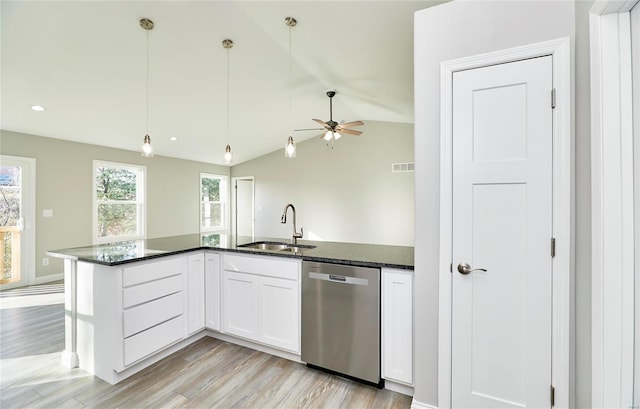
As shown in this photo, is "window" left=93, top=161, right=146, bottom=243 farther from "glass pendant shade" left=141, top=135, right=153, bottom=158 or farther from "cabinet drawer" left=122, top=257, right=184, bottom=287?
"cabinet drawer" left=122, top=257, right=184, bottom=287

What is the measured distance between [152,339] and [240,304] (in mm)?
711

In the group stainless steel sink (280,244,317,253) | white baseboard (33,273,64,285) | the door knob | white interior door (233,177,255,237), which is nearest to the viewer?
the door knob

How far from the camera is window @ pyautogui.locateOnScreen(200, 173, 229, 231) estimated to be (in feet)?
24.3

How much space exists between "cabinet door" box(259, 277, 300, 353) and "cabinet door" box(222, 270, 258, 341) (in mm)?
85

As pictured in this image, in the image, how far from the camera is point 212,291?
2.78m

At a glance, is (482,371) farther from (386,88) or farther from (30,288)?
(30,288)

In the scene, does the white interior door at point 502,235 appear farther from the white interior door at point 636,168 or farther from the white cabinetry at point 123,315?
the white cabinetry at point 123,315

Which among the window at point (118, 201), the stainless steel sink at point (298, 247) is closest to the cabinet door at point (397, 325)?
the stainless steel sink at point (298, 247)

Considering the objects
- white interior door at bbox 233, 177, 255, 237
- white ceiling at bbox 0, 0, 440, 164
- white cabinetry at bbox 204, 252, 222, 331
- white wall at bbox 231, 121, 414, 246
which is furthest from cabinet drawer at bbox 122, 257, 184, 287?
white interior door at bbox 233, 177, 255, 237

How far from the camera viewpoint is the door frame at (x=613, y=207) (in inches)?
46.4

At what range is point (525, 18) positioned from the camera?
1555 mm

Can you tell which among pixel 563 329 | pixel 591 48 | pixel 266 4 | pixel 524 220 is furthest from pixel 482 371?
pixel 266 4

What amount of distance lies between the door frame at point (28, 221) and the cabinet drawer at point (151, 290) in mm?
3702

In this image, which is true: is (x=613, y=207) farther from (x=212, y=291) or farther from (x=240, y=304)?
(x=212, y=291)
